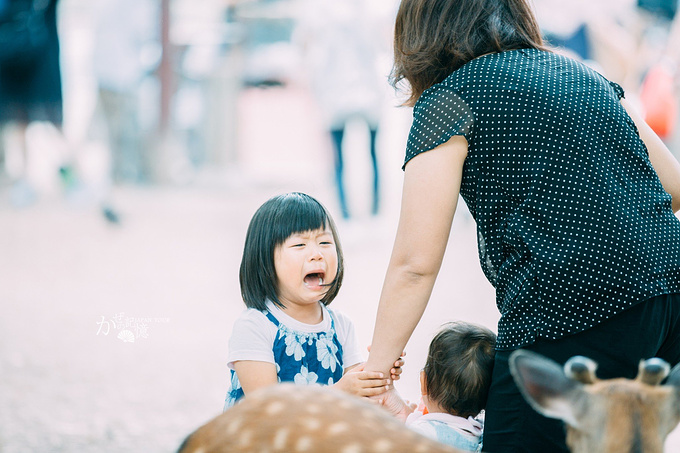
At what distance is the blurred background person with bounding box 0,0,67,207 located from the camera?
8.31 meters

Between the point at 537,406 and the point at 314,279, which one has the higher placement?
the point at 314,279

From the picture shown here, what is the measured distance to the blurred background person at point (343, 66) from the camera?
6.97 metres

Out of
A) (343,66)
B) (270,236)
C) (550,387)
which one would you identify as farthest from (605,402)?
(343,66)

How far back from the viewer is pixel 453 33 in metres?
2.21

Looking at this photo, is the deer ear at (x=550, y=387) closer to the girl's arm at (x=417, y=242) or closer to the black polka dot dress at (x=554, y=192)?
the black polka dot dress at (x=554, y=192)

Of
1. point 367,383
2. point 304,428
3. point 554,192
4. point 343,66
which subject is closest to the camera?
point 304,428

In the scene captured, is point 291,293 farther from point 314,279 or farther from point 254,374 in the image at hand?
point 254,374

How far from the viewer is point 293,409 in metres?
1.60

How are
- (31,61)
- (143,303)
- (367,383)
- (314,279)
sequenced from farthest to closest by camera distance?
(31,61) → (143,303) → (314,279) → (367,383)

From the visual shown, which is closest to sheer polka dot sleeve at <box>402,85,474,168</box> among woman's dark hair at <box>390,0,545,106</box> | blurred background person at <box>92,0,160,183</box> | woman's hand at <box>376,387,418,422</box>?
woman's dark hair at <box>390,0,545,106</box>

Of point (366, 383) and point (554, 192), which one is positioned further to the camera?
point (366, 383)

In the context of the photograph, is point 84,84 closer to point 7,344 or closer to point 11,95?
point 11,95

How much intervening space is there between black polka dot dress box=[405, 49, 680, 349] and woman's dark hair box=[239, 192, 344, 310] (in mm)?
526

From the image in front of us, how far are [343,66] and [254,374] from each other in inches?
198
